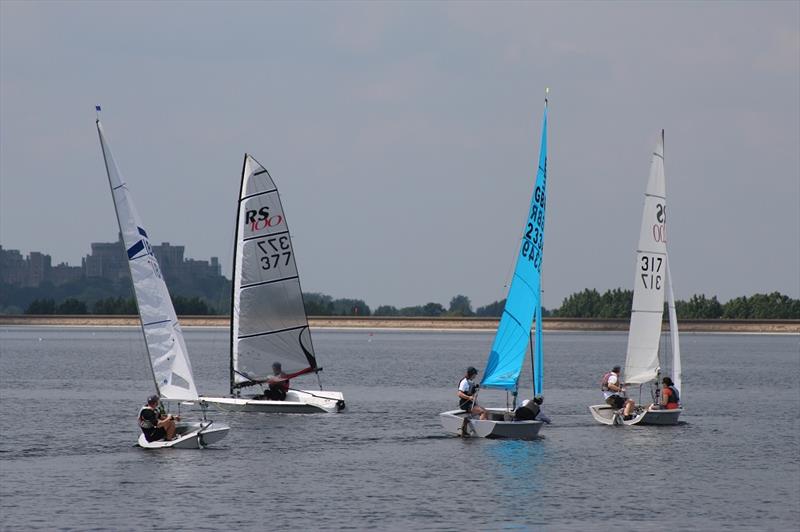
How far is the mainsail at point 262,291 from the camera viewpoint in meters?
52.2

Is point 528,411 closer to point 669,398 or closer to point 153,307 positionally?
point 669,398

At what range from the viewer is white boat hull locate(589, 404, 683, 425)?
47781mm

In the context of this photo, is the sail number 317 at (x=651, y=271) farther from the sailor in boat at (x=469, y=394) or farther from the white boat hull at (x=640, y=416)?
the sailor in boat at (x=469, y=394)

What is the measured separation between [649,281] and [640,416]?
17.5 feet

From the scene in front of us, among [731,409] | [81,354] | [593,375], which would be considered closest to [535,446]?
[731,409]

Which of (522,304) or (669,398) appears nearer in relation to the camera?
(522,304)

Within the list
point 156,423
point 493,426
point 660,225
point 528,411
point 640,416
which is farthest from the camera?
point 660,225

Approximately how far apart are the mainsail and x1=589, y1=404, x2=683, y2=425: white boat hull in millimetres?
11074

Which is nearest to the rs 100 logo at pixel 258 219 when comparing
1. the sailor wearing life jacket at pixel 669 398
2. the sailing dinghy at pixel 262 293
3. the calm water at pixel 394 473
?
the sailing dinghy at pixel 262 293

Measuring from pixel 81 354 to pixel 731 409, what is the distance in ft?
266

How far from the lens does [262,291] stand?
172 feet

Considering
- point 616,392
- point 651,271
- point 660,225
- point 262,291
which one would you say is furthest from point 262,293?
point 660,225

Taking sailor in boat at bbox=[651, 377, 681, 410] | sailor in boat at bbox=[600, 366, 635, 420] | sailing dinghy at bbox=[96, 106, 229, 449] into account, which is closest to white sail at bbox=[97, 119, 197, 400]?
sailing dinghy at bbox=[96, 106, 229, 449]

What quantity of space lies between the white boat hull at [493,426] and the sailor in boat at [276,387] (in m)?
8.91
